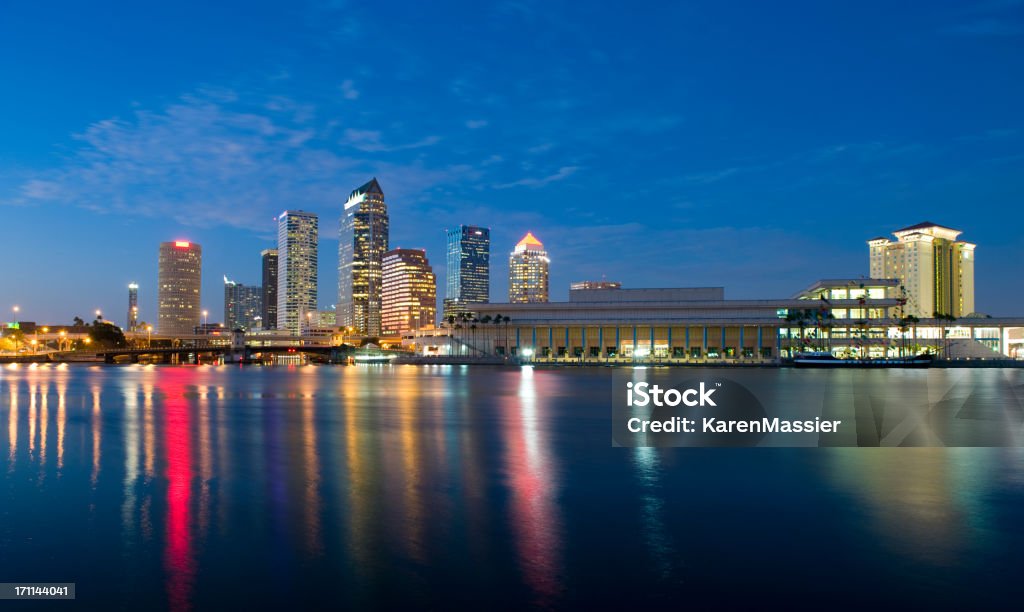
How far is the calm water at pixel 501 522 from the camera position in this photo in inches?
Answer: 472

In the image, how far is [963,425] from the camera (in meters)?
37.1

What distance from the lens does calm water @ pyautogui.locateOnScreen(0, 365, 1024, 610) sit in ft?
39.4

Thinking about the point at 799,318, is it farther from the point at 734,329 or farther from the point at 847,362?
the point at 847,362

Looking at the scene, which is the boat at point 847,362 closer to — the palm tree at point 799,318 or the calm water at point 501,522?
the palm tree at point 799,318

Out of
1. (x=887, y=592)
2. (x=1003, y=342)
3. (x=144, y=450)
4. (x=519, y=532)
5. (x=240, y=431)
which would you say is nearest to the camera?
(x=887, y=592)

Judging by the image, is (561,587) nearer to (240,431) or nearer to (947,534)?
(947,534)

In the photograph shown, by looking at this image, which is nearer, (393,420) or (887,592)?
(887,592)

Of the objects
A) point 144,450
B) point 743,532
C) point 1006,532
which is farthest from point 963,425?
point 144,450

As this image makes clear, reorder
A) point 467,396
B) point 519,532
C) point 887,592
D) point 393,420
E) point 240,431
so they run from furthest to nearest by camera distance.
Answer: point 467,396 → point 393,420 → point 240,431 → point 519,532 → point 887,592

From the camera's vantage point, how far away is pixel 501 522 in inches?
642

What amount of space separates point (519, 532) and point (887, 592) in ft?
22.0

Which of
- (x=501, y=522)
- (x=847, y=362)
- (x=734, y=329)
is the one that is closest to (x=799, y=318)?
(x=734, y=329)

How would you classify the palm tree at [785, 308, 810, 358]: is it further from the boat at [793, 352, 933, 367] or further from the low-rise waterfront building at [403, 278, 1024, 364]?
the boat at [793, 352, 933, 367]

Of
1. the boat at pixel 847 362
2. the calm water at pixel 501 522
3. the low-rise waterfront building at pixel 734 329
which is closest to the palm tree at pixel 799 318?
the low-rise waterfront building at pixel 734 329
